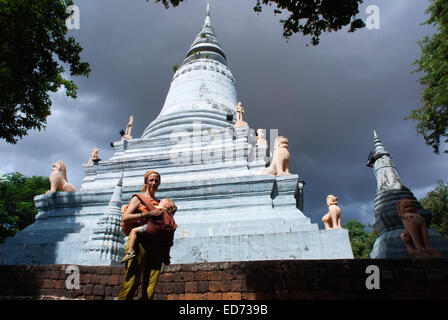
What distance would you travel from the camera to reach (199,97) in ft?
58.7

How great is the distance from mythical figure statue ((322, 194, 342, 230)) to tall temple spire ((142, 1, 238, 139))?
8.67 m

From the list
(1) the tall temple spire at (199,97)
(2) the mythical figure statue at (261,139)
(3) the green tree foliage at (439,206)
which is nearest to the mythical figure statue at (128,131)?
(1) the tall temple spire at (199,97)

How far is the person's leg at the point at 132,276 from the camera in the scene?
3.36m

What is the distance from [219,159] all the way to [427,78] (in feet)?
36.2

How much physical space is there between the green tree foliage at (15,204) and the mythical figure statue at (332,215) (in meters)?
23.2

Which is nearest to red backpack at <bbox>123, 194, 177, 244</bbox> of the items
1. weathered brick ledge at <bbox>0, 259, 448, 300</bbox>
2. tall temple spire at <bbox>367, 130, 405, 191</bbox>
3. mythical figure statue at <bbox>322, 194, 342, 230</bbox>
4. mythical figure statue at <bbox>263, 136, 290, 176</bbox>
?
weathered brick ledge at <bbox>0, 259, 448, 300</bbox>

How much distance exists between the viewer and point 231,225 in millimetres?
9211

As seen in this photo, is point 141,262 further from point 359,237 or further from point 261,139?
point 359,237

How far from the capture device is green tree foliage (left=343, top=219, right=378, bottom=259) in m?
28.2

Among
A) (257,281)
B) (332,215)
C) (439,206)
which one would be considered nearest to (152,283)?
(257,281)

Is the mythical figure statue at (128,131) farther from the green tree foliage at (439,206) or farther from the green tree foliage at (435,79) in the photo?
the green tree foliage at (439,206)

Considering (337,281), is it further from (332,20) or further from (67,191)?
(67,191)

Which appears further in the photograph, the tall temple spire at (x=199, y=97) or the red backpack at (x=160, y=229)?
the tall temple spire at (x=199, y=97)

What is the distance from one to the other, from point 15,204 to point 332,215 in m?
26.6
